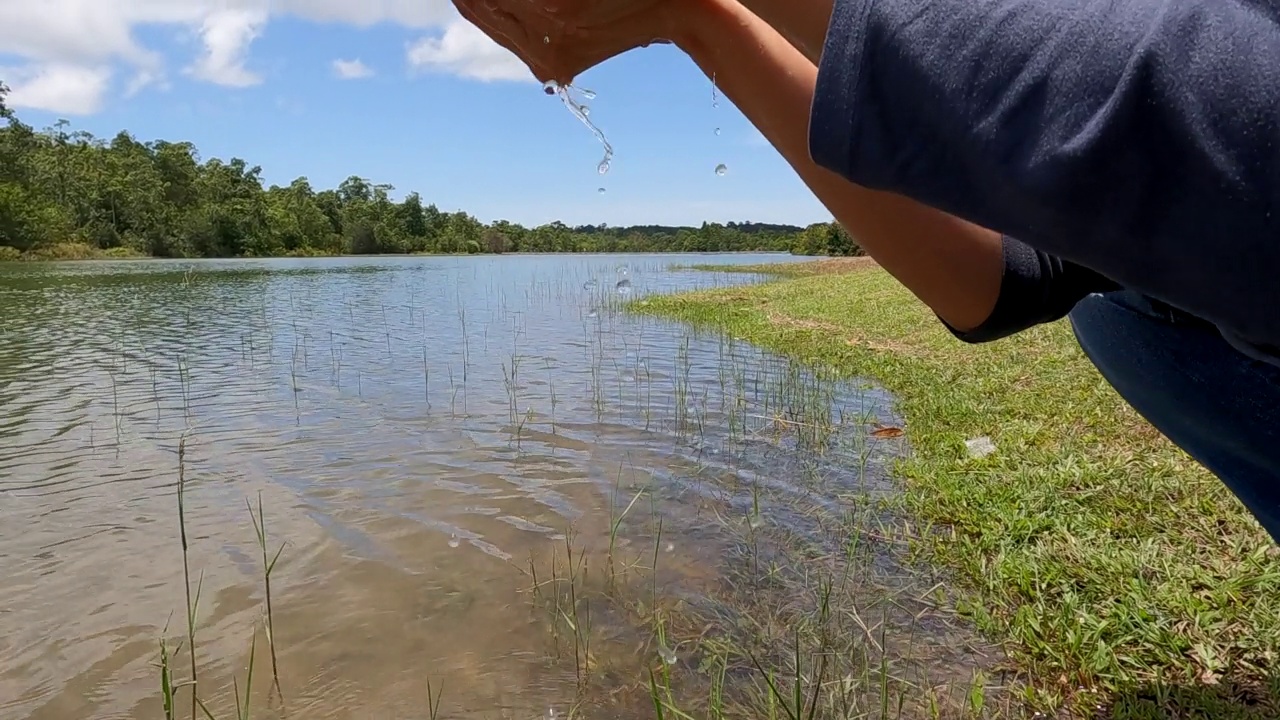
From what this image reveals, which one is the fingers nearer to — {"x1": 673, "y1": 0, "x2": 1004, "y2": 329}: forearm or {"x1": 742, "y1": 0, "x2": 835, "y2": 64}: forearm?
{"x1": 673, "y1": 0, "x2": 1004, "y2": 329}: forearm

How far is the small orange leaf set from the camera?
16.2 ft

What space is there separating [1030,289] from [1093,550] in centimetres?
214

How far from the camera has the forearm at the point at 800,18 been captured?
600 millimetres

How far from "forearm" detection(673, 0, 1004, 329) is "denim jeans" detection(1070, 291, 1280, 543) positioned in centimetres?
34

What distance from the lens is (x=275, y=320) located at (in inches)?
509

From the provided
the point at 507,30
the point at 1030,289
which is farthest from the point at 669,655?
the point at 507,30

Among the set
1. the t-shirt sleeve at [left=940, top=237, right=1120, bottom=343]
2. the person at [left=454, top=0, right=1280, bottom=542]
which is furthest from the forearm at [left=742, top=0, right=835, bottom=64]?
the t-shirt sleeve at [left=940, top=237, right=1120, bottom=343]

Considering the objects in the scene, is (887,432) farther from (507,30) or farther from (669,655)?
(507,30)

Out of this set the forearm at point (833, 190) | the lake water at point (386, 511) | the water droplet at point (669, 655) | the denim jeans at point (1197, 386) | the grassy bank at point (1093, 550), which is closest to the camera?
the forearm at point (833, 190)

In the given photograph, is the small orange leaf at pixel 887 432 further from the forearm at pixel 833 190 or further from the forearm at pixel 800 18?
the forearm at pixel 800 18

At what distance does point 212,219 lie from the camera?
188ft

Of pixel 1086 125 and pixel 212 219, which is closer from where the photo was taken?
pixel 1086 125

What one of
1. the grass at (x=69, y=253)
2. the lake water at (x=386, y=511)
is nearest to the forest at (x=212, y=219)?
the grass at (x=69, y=253)

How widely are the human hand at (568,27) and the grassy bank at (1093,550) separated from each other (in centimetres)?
199
